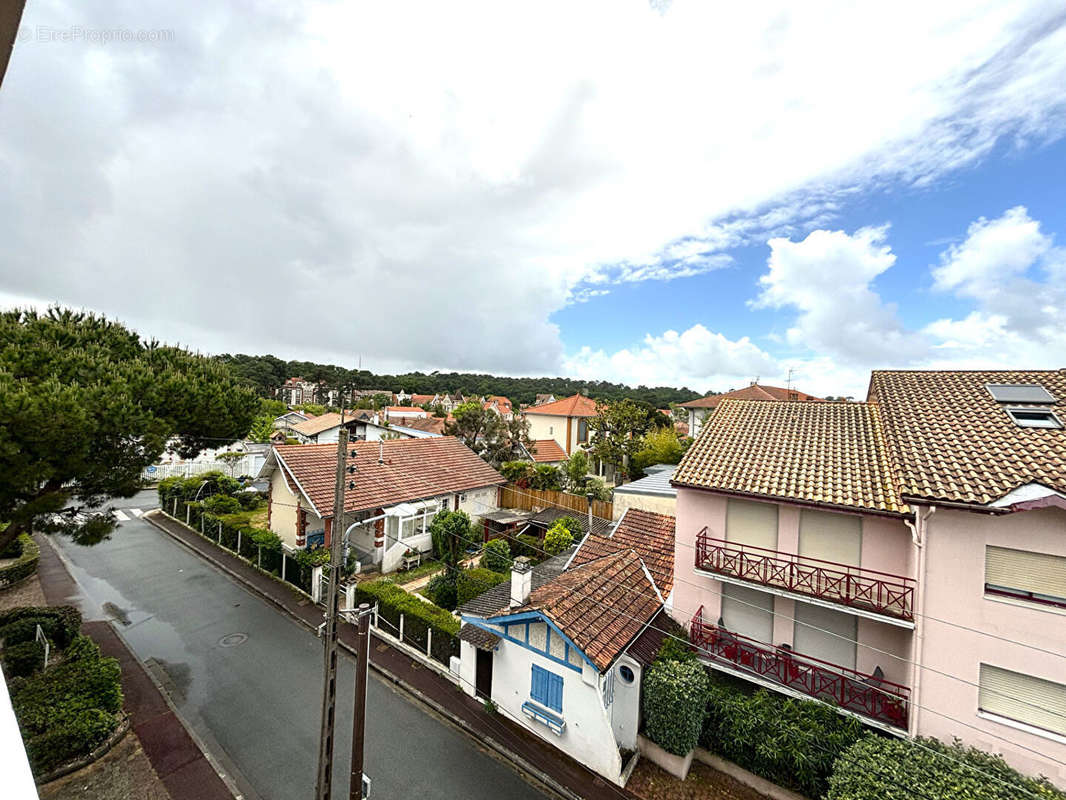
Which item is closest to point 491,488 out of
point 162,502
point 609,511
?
point 609,511

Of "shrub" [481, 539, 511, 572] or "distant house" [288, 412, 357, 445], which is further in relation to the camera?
"distant house" [288, 412, 357, 445]

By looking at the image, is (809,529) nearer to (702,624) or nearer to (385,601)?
(702,624)

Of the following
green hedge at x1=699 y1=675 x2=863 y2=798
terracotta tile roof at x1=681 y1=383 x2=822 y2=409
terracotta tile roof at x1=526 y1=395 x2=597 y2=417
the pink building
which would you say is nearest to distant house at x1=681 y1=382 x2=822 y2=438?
terracotta tile roof at x1=681 y1=383 x2=822 y2=409

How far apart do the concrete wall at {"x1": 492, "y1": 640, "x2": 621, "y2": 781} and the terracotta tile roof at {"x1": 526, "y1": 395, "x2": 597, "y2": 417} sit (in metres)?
30.2

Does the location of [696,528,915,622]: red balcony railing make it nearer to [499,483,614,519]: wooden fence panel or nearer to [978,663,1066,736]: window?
[978,663,1066,736]: window

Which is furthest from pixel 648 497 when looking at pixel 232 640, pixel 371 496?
pixel 232 640

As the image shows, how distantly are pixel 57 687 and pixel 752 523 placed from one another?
57.6 feet

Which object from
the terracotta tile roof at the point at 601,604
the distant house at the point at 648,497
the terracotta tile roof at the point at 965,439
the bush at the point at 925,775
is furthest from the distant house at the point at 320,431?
the bush at the point at 925,775

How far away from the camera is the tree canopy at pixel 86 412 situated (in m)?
9.63

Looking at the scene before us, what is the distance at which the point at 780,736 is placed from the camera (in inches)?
389

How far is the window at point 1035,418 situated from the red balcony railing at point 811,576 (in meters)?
4.83

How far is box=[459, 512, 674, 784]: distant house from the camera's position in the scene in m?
10.4

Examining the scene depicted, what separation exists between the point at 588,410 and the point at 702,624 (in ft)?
101

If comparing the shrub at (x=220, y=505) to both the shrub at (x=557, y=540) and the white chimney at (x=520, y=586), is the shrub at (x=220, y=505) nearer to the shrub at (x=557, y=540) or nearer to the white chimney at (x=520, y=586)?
the shrub at (x=557, y=540)
